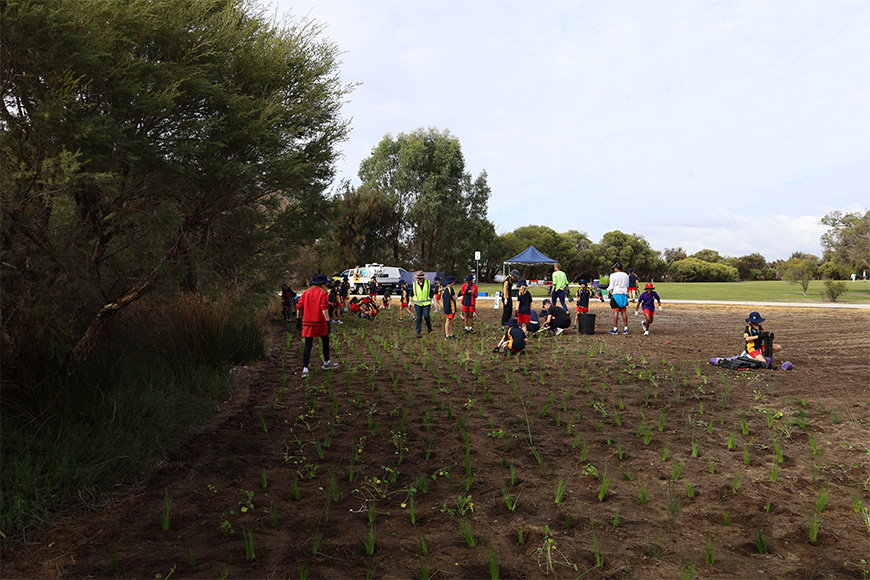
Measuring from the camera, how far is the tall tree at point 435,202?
4616cm

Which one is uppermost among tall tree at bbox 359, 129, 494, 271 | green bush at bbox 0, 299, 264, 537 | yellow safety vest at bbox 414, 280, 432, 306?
tall tree at bbox 359, 129, 494, 271

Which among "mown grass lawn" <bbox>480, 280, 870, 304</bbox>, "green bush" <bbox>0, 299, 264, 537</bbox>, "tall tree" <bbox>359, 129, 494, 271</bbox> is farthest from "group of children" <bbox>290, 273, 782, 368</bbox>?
"tall tree" <bbox>359, 129, 494, 271</bbox>

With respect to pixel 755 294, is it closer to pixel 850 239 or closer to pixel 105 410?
pixel 850 239

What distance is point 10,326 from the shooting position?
493 centimetres

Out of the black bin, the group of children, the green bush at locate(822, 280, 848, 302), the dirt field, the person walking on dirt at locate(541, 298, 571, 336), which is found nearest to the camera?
the dirt field

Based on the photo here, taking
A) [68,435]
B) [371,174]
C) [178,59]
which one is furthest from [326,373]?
[371,174]

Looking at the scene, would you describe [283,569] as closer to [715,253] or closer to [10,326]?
[10,326]

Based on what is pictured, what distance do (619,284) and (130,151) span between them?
11.5m

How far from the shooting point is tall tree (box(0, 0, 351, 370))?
4.87 m

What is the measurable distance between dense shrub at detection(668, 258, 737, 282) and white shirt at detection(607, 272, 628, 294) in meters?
65.6

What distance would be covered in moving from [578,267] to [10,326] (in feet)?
222

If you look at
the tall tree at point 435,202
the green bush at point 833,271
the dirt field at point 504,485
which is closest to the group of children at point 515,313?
the dirt field at point 504,485

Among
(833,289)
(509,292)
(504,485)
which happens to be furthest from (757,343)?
(833,289)

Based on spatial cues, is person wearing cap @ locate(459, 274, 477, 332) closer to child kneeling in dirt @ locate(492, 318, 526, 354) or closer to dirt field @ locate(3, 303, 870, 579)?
child kneeling in dirt @ locate(492, 318, 526, 354)
